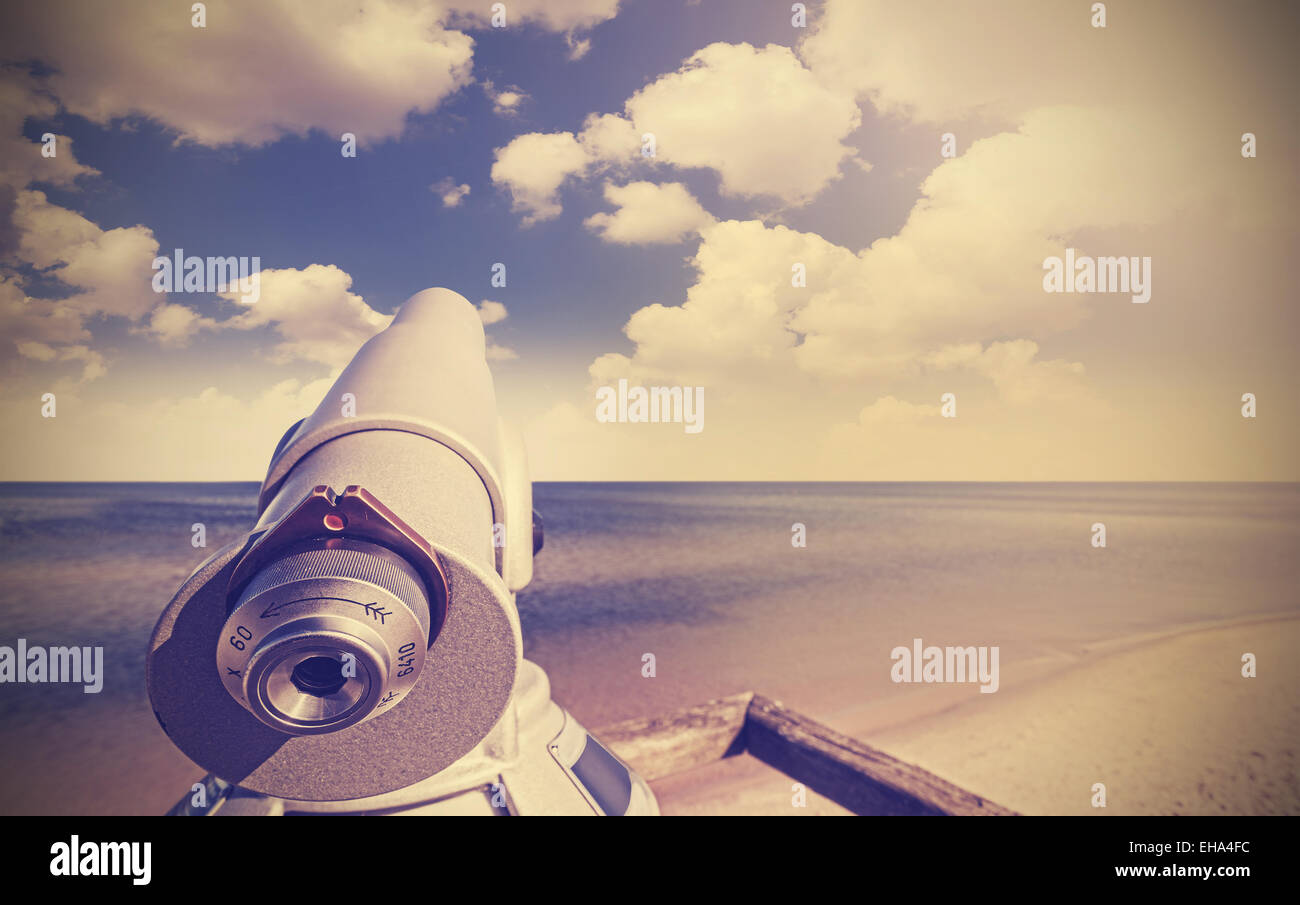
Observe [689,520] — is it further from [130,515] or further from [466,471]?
[466,471]

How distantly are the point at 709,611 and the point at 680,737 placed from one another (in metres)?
12.1

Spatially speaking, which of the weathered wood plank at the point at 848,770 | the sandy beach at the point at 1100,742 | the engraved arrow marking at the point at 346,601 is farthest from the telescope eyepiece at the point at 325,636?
the sandy beach at the point at 1100,742

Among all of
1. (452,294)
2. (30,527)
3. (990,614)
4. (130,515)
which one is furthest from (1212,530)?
(130,515)

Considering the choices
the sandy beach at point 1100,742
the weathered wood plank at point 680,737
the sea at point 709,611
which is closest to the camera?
the weathered wood plank at point 680,737

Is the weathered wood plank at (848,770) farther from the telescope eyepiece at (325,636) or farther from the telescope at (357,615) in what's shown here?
the telescope eyepiece at (325,636)

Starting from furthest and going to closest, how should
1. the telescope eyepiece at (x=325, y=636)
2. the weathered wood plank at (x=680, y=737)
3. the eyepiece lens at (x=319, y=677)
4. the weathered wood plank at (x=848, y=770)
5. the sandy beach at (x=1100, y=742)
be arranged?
the sandy beach at (x=1100, y=742) < the weathered wood plank at (x=680, y=737) < the weathered wood plank at (x=848, y=770) < the eyepiece lens at (x=319, y=677) < the telescope eyepiece at (x=325, y=636)

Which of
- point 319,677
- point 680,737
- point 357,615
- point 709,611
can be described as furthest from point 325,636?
point 709,611

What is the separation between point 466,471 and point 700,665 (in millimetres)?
10678

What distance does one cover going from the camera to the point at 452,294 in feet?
9.41

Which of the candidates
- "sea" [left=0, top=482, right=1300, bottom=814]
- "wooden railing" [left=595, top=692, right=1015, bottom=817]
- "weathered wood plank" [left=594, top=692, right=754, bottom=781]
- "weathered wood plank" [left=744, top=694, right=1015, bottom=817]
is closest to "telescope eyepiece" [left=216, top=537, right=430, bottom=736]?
"wooden railing" [left=595, top=692, right=1015, bottom=817]

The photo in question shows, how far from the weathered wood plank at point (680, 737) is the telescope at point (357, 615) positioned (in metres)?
2.10

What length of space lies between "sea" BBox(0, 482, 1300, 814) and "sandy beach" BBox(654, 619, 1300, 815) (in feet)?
4.38

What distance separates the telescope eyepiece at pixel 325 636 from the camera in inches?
41.1

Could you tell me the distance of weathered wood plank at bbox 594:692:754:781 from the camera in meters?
3.73
